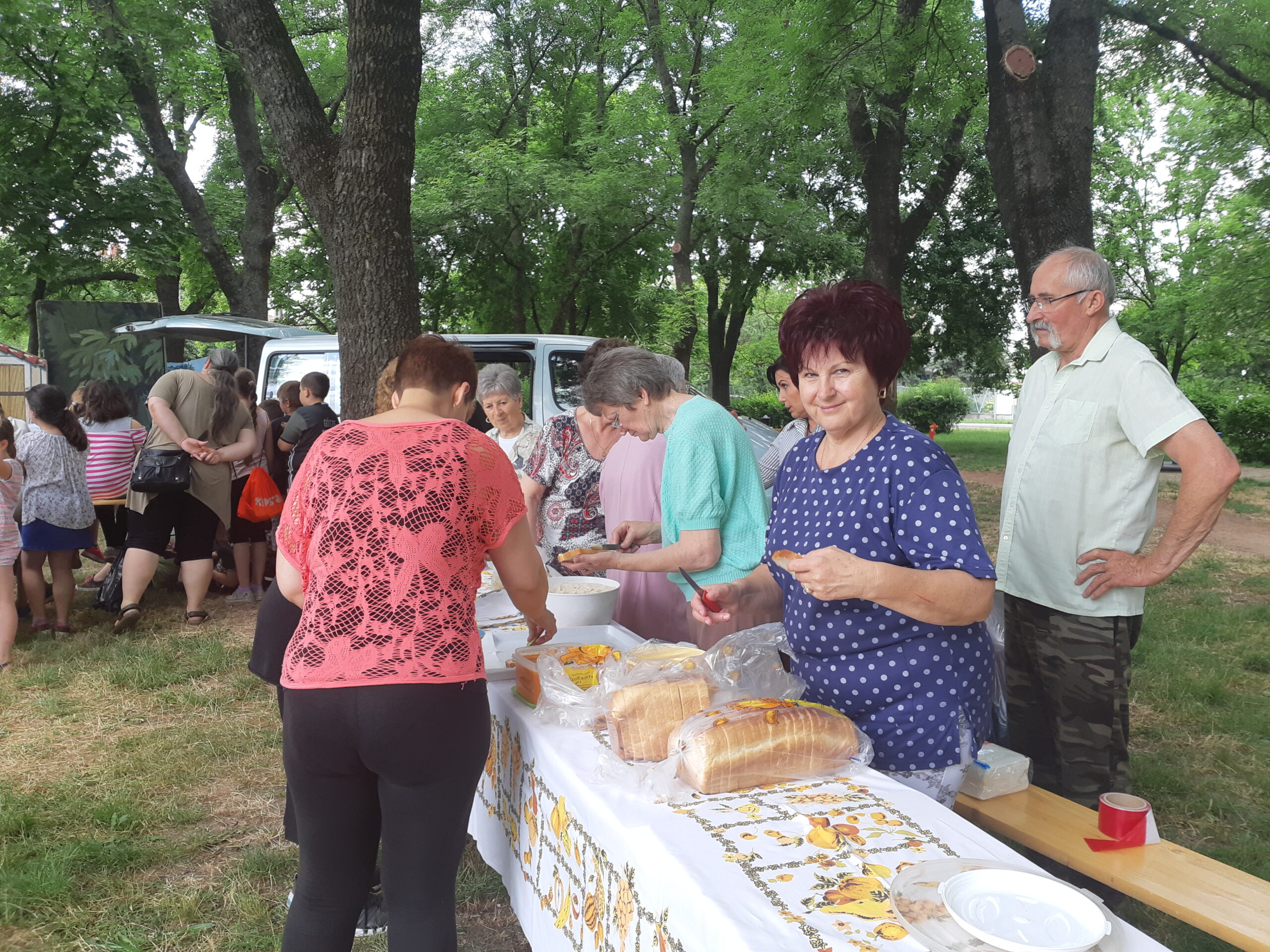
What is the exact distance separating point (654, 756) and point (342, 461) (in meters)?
0.85

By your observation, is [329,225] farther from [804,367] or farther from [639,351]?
[804,367]

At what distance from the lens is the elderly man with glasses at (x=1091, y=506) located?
92.6 inches

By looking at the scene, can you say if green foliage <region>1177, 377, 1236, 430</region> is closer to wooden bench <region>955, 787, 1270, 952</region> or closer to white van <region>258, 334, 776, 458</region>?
white van <region>258, 334, 776, 458</region>

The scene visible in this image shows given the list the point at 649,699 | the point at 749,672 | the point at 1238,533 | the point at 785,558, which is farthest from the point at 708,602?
the point at 1238,533

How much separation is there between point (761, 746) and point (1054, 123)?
4.50 meters

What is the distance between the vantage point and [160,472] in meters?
6.07

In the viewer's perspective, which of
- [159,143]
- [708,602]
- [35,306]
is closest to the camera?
[708,602]

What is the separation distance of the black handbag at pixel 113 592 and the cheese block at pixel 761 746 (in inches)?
244

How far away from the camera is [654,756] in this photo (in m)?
1.71

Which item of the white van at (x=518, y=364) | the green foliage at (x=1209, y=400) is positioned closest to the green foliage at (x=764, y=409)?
the green foliage at (x=1209, y=400)

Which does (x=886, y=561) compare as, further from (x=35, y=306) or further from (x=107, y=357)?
(x=35, y=306)

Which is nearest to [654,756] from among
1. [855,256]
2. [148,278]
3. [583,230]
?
[583,230]

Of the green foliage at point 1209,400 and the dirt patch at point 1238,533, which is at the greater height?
the green foliage at point 1209,400

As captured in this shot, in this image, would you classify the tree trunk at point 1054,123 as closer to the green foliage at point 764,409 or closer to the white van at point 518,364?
the white van at point 518,364
